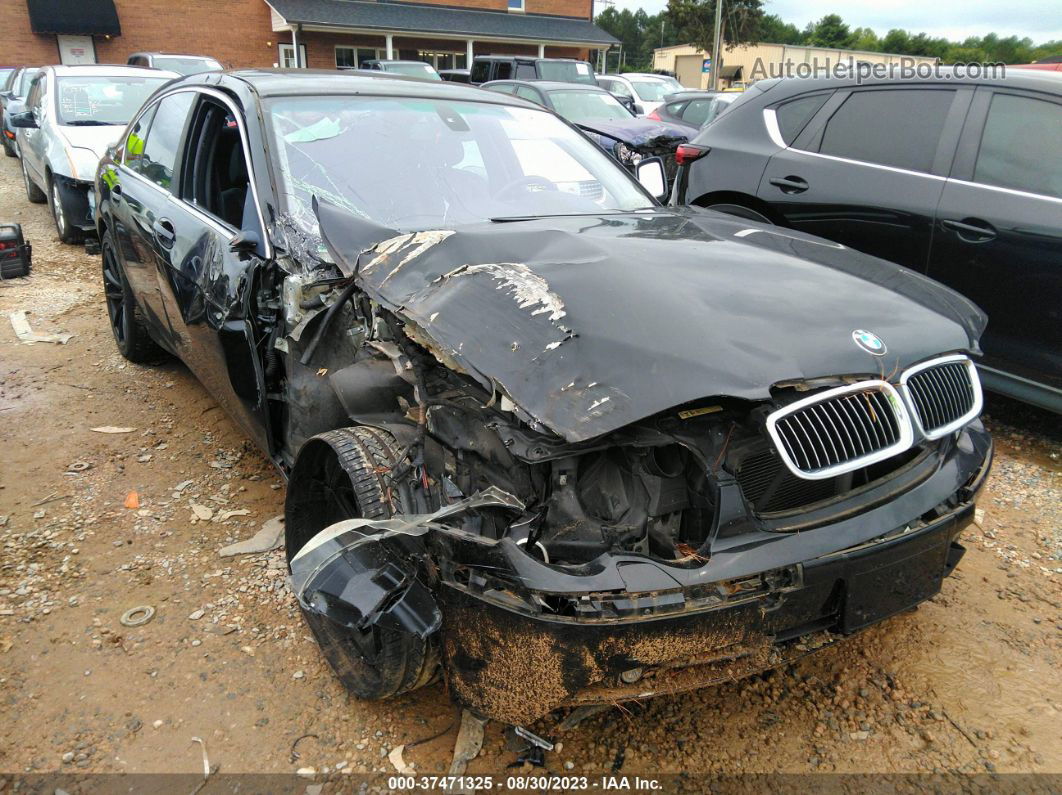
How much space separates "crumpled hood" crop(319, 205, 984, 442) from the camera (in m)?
1.78

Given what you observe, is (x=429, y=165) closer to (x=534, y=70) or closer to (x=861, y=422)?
(x=861, y=422)

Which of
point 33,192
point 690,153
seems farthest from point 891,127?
point 33,192

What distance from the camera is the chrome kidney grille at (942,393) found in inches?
82.0

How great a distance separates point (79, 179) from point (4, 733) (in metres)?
6.60

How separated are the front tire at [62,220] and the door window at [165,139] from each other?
4180mm

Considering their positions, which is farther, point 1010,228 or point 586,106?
point 586,106

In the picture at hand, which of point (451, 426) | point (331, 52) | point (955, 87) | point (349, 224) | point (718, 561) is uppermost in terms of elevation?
point (331, 52)

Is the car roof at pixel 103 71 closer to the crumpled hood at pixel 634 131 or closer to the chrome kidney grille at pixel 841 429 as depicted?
the crumpled hood at pixel 634 131

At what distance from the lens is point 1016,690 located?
241 cm

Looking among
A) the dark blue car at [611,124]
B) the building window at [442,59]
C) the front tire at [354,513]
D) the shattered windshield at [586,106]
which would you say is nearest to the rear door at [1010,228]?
the front tire at [354,513]

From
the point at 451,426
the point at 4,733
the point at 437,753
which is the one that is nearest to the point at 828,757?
the point at 437,753

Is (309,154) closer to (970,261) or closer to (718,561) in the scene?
(718,561)

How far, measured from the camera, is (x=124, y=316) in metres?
4.68

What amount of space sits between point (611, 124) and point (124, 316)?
6971 mm
